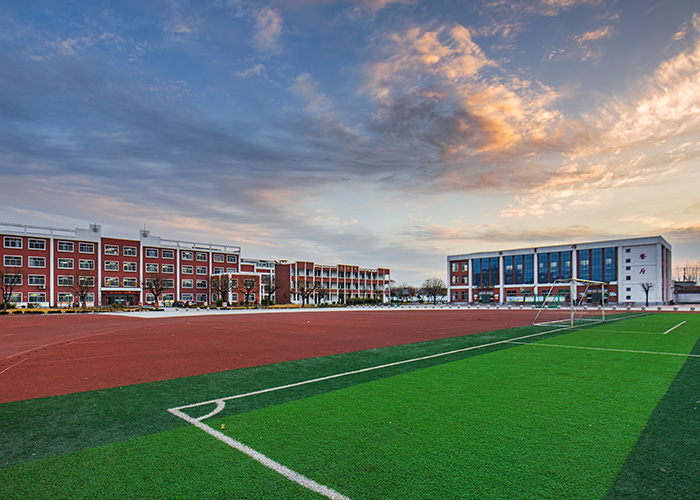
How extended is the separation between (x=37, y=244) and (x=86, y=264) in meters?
7.79

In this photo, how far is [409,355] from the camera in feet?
40.9

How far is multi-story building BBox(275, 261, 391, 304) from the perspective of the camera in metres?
93.4

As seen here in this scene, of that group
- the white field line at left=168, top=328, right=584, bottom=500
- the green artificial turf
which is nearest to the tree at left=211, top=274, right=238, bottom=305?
the green artificial turf

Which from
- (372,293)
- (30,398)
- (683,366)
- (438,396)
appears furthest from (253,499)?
(372,293)

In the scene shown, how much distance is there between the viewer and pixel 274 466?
4.41m

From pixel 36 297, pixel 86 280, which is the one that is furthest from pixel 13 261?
pixel 86 280

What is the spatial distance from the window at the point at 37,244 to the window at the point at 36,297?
770 cm

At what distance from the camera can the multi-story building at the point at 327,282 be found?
93363mm

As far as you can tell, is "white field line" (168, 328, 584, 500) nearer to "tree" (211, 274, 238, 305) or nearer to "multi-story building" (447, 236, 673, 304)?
"tree" (211, 274, 238, 305)

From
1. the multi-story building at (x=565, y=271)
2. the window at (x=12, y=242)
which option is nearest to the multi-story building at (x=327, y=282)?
the multi-story building at (x=565, y=271)

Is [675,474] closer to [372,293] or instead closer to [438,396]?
[438,396]

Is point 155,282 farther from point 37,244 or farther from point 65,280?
point 37,244

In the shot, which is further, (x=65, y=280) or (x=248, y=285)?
(x=248, y=285)

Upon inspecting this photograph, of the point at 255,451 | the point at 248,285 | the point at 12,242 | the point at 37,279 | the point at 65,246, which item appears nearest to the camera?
the point at 255,451
